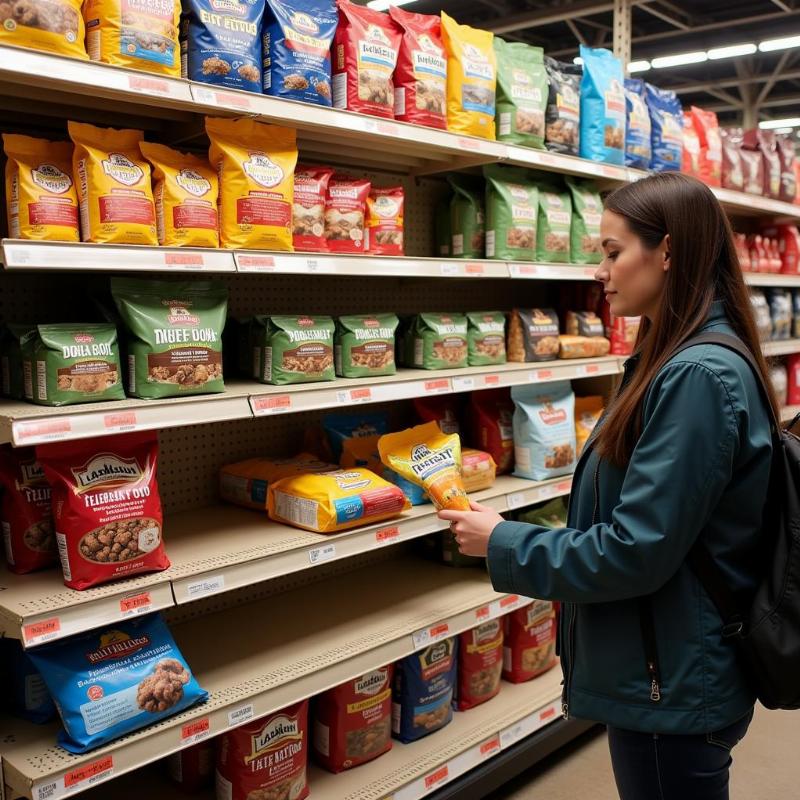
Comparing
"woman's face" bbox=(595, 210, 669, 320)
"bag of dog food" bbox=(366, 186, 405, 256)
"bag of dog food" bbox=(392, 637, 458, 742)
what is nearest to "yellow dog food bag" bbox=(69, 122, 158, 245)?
"bag of dog food" bbox=(366, 186, 405, 256)

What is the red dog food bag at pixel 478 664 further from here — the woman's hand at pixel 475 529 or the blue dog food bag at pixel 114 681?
the woman's hand at pixel 475 529

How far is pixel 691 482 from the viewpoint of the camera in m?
1.30

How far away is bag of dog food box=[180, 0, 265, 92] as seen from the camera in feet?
6.18

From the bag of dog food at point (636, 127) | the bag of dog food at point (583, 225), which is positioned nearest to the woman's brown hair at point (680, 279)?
the bag of dog food at point (583, 225)

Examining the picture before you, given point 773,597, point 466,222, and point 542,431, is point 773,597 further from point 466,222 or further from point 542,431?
point 466,222

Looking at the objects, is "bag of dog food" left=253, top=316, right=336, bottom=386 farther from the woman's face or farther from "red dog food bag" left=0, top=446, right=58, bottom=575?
the woman's face

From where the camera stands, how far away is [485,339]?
2838 mm

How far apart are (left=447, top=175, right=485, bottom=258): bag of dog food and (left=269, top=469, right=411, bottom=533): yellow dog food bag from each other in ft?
3.19

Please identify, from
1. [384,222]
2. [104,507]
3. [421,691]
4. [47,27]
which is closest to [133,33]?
[47,27]

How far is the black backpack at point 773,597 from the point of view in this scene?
1.38m

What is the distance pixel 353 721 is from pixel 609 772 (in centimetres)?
112

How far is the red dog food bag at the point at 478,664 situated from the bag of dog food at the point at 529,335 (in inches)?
38.9

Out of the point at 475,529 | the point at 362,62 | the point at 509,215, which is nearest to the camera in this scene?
the point at 475,529

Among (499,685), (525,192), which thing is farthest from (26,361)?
(499,685)
